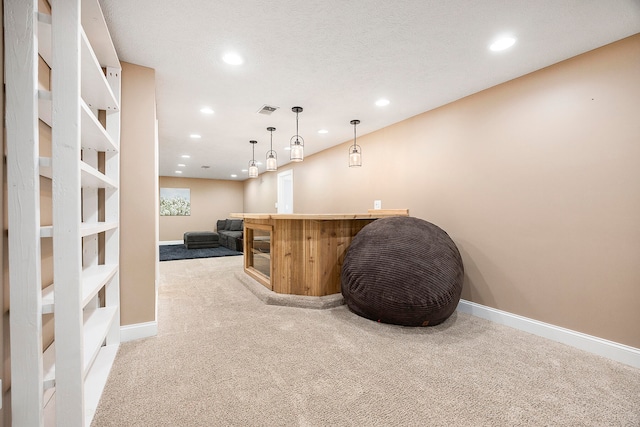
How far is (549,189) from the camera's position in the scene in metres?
2.44

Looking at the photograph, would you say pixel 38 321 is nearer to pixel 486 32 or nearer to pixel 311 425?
pixel 311 425

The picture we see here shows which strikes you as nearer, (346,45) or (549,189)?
(346,45)

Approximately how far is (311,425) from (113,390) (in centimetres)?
119

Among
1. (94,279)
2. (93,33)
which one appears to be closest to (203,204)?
(93,33)

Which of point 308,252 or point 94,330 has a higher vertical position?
point 308,252

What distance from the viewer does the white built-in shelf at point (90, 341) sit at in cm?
117

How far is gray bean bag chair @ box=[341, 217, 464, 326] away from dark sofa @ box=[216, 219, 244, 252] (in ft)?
16.6

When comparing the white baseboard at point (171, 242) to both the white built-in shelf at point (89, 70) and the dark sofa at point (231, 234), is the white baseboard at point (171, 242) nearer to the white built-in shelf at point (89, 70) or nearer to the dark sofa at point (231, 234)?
the dark sofa at point (231, 234)

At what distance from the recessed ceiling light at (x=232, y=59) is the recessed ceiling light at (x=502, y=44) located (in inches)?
78.1

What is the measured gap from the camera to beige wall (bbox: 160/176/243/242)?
9.62m

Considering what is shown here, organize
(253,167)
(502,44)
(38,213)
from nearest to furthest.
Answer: (38,213) < (502,44) < (253,167)

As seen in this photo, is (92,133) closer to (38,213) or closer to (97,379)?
(38,213)

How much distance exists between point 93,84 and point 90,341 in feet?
4.80

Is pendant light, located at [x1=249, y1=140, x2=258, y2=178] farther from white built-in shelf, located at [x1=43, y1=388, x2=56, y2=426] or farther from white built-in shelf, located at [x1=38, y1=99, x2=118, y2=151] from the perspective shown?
white built-in shelf, located at [x1=43, y1=388, x2=56, y2=426]
